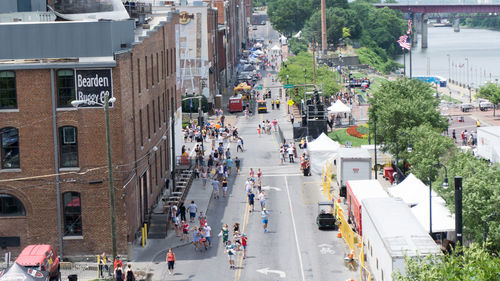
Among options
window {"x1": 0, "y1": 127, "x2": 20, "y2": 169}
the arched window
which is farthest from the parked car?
window {"x1": 0, "y1": 127, "x2": 20, "y2": 169}

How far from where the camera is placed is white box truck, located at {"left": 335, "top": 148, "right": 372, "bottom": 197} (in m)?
51.8

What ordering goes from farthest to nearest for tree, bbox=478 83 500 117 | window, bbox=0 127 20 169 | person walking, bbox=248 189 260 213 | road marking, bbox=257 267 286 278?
tree, bbox=478 83 500 117
person walking, bbox=248 189 260 213
window, bbox=0 127 20 169
road marking, bbox=257 267 286 278

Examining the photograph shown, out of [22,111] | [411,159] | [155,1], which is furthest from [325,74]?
[22,111]

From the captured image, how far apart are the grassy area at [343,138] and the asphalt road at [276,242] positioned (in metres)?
14.1

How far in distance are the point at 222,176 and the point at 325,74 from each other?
61.5 m

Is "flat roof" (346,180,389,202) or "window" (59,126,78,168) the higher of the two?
"window" (59,126,78,168)

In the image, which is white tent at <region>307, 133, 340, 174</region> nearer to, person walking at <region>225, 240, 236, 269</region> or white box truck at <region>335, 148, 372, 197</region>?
white box truck at <region>335, 148, 372, 197</region>

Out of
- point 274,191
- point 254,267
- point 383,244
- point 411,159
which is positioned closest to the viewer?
point 383,244

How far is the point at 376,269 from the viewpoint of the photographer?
108ft

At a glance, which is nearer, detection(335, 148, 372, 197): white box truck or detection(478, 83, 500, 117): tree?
detection(335, 148, 372, 197): white box truck

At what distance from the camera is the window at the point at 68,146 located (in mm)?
38781

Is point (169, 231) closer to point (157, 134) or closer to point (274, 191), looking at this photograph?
point (157, 134)

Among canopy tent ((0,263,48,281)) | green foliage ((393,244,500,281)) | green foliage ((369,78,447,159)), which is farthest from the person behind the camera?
green foliage ((369,78,447,159))

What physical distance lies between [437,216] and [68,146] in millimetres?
18477
